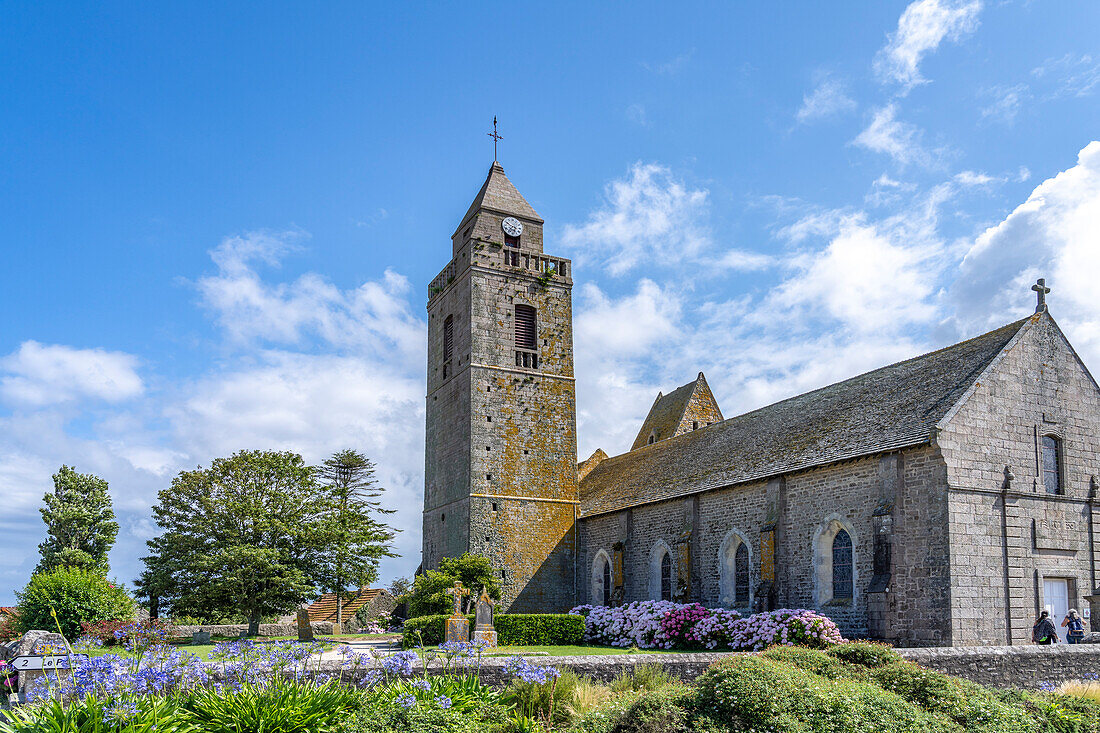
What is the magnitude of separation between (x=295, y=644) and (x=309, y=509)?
2566cm

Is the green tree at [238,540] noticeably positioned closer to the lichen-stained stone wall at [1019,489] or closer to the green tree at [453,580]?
the green tree at [453,580]

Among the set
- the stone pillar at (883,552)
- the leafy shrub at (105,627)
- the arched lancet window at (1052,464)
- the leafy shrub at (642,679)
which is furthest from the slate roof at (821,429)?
the leafy shrub at (105,627)

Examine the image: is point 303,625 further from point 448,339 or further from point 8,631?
point 448,339

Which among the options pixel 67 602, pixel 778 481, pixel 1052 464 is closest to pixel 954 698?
pixel 778 481

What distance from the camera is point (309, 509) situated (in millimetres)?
36156

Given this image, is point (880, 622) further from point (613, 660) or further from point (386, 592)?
point (386, 592)

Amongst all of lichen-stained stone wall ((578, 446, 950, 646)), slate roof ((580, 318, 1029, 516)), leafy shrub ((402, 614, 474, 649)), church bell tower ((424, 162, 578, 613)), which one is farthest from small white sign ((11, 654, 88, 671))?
church bell tower ((424, 162, 578, 613))

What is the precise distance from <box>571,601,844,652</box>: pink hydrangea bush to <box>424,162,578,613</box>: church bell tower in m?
4.70

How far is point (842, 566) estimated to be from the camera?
23.8m

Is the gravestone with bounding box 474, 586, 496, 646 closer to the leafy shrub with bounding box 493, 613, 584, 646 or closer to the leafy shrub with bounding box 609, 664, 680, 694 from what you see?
the leafy shrub with bounding box 493, 613, 584, 646

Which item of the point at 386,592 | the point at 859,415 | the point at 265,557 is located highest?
the point at 859,415

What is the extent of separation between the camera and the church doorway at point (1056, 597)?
2212 cm

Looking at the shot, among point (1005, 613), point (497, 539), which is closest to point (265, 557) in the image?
point (497, 539)

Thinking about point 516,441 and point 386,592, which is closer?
point 516,441
